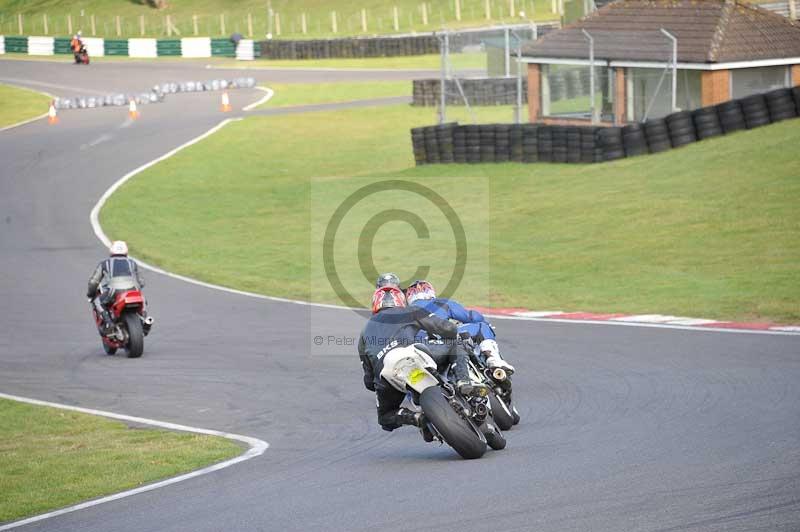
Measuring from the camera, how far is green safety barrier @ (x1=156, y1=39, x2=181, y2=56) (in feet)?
236

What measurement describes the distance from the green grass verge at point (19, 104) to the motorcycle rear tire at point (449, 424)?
39.4 m

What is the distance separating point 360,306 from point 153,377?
17.9 ft

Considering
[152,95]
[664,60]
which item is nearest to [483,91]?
[664,60]

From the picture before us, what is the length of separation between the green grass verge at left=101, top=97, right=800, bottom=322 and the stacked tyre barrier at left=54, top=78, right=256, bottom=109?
14.1 m

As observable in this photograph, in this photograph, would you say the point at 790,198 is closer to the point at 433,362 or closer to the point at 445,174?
the point at 445,174

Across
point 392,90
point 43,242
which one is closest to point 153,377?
point 43,242

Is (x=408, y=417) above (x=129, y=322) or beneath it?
above

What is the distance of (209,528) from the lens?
7418mm

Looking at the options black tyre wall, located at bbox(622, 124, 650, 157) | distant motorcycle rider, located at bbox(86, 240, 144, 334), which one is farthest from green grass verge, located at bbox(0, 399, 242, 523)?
black tyre wall, located at bbox(622, 124, 650, 157)

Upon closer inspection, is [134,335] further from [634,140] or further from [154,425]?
[634,140]

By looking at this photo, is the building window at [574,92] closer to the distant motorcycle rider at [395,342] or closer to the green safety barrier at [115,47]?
the distant motorcycle rider at [395,342]

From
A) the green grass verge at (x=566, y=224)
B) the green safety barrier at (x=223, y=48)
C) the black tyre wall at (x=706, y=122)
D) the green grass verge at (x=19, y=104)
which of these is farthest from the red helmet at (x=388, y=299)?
the green safety barrier at (x=223, y=48)

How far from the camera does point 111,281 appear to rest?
15.9 m

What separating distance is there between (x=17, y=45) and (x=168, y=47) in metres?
10.1
